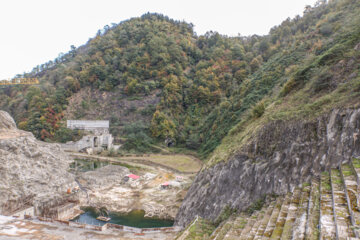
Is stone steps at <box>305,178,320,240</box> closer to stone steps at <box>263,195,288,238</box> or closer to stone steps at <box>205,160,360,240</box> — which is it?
stone steps at <box>205,160,360,240</box>

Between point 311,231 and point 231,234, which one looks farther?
point 231,234

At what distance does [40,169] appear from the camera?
→ 89.4ft

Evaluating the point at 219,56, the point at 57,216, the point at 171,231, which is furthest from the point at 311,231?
the point at 219,56

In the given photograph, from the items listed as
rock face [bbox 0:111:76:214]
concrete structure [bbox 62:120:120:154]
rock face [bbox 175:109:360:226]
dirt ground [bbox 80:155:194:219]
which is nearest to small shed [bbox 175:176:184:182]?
dirt ground [bbox 80:155:194:219]

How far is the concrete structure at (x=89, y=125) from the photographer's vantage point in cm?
5575

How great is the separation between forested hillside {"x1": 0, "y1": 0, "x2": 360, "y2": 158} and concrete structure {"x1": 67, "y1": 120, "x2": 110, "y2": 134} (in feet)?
7.18

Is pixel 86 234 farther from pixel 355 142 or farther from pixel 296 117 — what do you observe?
pixel 355 142

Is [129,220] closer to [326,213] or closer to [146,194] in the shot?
[146,194]

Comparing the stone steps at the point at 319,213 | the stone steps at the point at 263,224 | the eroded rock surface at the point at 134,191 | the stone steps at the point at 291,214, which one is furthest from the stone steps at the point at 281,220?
the eroded rock surface at the point at 134,191

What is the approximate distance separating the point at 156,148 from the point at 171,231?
3266cm

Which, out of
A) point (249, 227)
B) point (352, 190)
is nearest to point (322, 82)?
point (352, 190)

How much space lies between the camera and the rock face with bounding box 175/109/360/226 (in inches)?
339

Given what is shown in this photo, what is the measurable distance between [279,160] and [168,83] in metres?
51.2

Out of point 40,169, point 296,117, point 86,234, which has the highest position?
point 296,117
